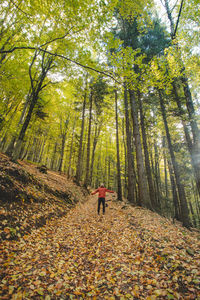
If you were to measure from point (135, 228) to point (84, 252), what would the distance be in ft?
8.56

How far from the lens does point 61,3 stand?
20.8 feet

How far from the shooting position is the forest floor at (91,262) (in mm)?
2947

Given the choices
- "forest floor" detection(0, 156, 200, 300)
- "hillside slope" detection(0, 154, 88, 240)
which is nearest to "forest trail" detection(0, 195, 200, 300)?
"forest floor" detection(0, 156, 200, 300)

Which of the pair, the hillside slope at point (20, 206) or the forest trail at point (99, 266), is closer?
the forest trail at point (99, 266)

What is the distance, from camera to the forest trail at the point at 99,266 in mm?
2936

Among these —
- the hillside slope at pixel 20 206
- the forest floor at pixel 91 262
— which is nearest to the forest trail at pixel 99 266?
the forest floor at pixel 91 262

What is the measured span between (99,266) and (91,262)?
31 cm

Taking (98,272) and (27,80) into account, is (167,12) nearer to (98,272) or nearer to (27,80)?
(27,80)

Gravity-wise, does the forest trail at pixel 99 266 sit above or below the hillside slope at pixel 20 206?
below

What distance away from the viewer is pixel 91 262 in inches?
161

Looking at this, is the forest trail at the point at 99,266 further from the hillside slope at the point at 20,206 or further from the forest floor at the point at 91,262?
the hillside slope at the point at 20,206

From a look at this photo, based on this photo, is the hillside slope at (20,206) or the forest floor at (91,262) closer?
the forest floor at (91,262)

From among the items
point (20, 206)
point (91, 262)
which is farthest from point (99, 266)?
point (20, 206)

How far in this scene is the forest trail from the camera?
2.94 m
